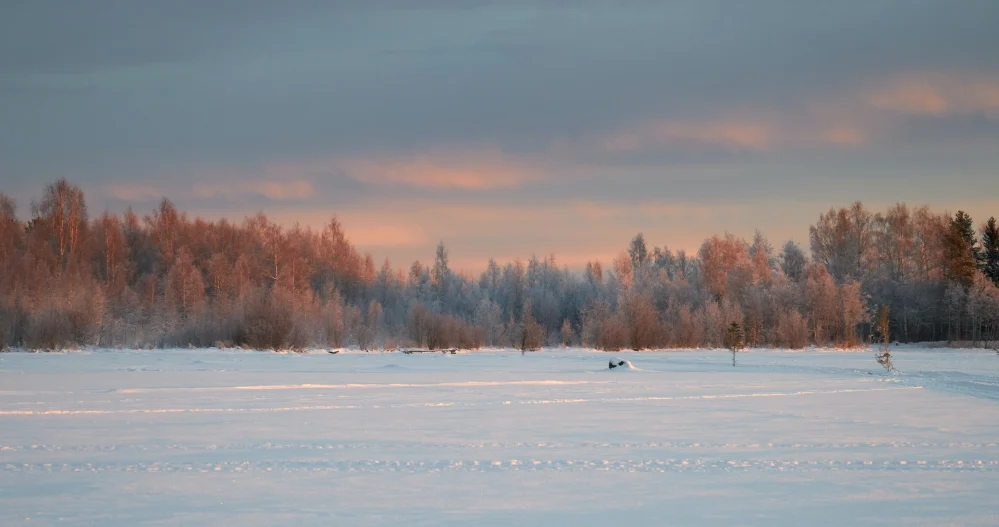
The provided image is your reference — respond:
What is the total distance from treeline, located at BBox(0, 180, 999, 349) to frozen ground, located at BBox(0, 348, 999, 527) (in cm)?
2430

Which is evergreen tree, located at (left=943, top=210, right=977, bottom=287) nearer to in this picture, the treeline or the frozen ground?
the treeline

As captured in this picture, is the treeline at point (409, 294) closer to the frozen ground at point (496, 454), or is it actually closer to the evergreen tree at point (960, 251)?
the evergreen tree at point (960, 251)

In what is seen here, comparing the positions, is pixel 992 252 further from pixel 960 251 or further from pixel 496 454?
pixel 496 454

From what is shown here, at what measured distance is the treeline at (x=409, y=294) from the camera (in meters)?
44.5

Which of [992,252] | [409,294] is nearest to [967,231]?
[992,252]

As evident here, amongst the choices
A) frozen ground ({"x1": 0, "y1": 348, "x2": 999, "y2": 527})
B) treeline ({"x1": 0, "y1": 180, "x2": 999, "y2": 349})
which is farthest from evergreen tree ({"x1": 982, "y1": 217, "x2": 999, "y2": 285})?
frozen ground ({"x1": 0, "y1": 348, "x2": 999, "y2": 527})

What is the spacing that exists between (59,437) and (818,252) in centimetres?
6647

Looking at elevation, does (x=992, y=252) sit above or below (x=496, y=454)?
above

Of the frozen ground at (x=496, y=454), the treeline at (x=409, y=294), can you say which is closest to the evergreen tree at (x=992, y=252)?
the treeline at (x=409, y=294)

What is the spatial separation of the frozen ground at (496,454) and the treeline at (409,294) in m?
24.3

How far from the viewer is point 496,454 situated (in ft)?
34.3

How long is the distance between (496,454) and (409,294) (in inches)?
2902

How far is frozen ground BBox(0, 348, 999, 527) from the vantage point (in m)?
7.39

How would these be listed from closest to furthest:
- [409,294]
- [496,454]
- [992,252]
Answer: [496,454] → [992,252] → [409,294]
